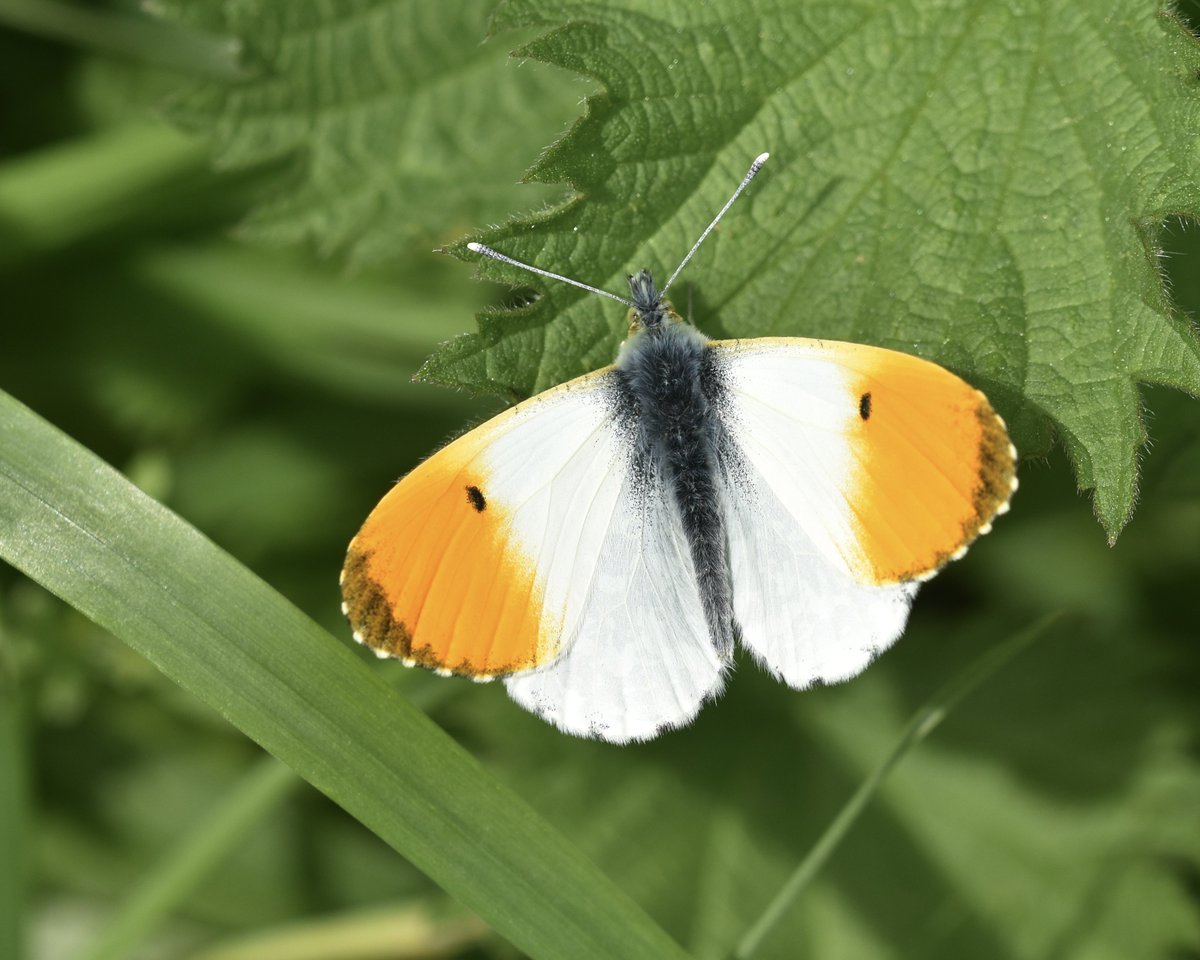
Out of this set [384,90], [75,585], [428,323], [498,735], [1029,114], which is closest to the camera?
[75,585]

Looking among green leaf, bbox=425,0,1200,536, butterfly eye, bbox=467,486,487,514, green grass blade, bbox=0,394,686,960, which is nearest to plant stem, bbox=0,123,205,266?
green grass blade, bbox=0,394,686,960

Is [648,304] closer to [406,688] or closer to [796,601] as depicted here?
[796,601]

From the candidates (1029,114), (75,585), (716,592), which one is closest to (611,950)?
(716,592)

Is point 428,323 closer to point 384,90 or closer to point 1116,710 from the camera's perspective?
point 384,90

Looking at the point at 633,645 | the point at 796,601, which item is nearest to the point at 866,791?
the point at 796,601

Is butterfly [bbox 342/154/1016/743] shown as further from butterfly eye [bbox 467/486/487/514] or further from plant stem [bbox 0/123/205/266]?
plant stem [bbox 0/123/205/266]

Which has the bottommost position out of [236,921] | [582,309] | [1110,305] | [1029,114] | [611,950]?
[236,921]

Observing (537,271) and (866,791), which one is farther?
(866,791)
